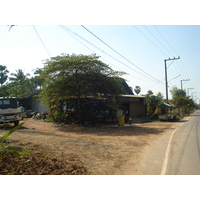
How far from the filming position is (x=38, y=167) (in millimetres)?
4750

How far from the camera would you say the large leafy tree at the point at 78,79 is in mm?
14484

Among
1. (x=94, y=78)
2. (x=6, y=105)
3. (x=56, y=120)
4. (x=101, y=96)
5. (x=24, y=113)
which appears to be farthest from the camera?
(x=24, y=113)

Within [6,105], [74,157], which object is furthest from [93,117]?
[74,157]

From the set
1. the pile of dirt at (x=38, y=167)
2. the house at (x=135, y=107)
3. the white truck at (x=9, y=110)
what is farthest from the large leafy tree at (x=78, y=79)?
the house at (x=135, y=107)

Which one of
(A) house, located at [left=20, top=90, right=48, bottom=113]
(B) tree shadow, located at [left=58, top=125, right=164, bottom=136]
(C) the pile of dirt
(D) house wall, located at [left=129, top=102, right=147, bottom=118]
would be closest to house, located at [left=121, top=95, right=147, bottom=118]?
(D) house wall, located at [left=129, top=102, right=147, bottom=118]

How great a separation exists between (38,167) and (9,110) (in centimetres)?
999

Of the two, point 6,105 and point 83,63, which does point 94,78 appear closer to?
point 83,63

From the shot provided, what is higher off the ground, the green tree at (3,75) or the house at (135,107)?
the green tree at (3,75)

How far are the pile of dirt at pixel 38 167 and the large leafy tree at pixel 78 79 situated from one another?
9.22 metres

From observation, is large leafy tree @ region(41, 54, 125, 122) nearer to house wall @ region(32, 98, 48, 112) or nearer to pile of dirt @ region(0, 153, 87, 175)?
pile of dirt @ region(0, 153, 87, 175)

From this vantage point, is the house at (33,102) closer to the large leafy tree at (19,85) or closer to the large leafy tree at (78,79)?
the large leafy tree at (19,85)

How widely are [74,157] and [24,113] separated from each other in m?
22.5

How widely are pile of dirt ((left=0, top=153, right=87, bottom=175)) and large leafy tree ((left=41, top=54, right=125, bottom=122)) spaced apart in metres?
9.22

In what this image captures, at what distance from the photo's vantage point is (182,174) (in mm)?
4727
